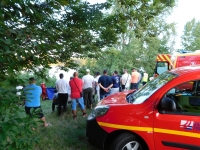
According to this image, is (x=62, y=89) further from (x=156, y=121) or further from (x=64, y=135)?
(x=156, y=121)

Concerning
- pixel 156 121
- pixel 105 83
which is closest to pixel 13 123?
pixel 156 121

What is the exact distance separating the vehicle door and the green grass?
5.64 feet

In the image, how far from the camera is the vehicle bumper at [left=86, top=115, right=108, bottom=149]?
3367 mm

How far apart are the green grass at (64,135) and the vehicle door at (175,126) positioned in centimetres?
172

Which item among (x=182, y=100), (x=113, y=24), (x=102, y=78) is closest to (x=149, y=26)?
(x=113, y=24)

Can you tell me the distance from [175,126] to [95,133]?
1.34 m

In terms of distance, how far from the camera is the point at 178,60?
26.7 feet

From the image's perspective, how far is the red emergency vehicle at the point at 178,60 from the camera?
7672 millimetres

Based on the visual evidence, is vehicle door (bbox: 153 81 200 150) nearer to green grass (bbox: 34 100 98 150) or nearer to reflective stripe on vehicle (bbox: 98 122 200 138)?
reflective stripe on vehicle (bbox: 98 122 200 138)

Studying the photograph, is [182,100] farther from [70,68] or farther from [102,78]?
[102,78]

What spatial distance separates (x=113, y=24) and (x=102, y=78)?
4233 mm

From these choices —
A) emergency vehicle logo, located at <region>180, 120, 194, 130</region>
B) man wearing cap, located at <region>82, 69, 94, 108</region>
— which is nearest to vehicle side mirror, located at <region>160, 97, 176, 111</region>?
emergency vehicle logo, located at <region>180, 120, 194, 130</region>

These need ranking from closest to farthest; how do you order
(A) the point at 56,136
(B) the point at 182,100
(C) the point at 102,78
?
(B) the point at 182,100 → (A) the point at 56,136 → (C) the point at 102,78

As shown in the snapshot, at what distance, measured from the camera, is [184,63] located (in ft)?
26.1
